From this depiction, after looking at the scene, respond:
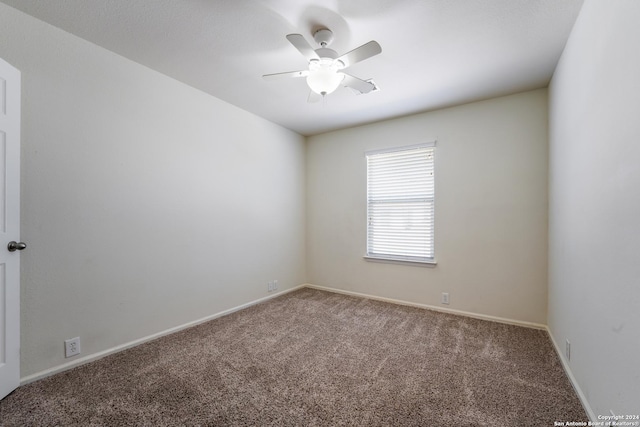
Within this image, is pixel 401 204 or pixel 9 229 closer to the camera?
pixel 9 229

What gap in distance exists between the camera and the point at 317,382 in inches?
74.9

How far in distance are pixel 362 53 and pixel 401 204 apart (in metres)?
2.26

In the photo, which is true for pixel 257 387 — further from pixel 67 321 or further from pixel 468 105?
pixel 468 105

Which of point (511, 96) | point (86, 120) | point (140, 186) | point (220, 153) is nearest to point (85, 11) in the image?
point (86, 120)

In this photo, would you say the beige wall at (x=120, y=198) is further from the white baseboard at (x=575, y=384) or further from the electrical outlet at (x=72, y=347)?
the white baseboard at (x=575, y=384)

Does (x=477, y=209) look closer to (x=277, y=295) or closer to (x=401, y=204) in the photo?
(x=401, y=204)

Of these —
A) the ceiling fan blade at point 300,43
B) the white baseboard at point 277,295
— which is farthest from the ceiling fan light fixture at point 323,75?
the white baseboard at point 277,295

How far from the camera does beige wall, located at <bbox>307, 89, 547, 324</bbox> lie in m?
2.82

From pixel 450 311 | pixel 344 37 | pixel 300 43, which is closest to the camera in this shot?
pixel 300 43

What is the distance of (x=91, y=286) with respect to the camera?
2162 millimetres

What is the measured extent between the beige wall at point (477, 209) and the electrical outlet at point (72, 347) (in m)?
3.05

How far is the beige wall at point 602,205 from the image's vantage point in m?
1.16

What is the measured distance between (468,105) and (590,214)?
2.05 metres

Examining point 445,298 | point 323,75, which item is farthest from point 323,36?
point 445,298
